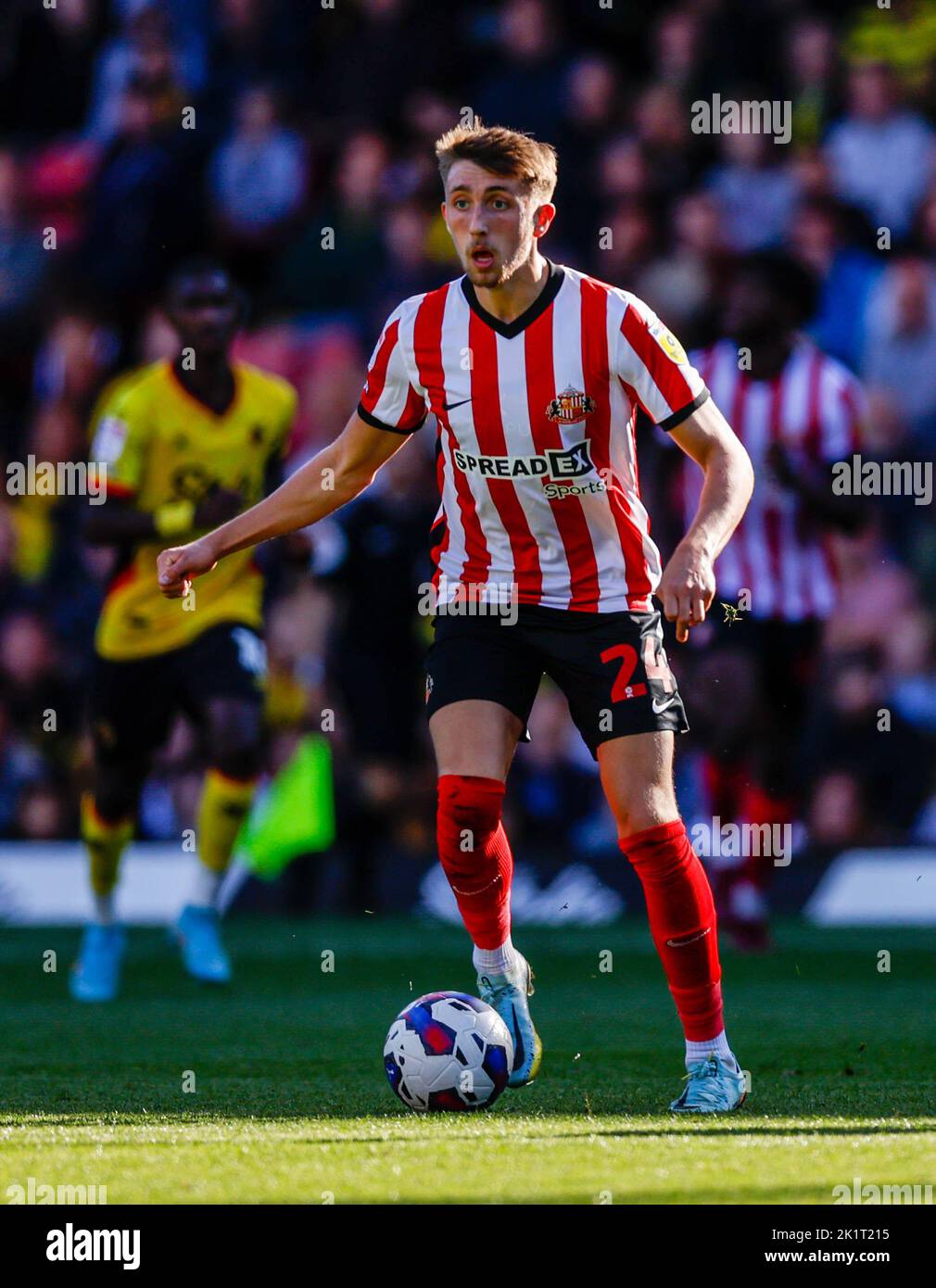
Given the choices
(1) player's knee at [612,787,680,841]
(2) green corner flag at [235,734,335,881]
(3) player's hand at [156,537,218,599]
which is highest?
(3) player's hand at [156,537,218,599]

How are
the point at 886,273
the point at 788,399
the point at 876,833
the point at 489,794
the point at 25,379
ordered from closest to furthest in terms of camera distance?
the point at 489,794 → the point at 788,399 → the point at 876,833 → the point at 886,273 → the point at 25,379

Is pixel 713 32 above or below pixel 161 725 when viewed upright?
above

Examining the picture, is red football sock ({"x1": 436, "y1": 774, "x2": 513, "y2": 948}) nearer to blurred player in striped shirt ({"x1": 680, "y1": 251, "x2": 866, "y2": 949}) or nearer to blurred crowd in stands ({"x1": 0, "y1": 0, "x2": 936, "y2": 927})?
blurred player in striped shirt ({"x1": 680, "y1": 251, "x2": 866, "y2": 949})

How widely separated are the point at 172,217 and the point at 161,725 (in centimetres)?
509

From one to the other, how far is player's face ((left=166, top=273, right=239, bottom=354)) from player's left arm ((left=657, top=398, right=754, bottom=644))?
11.0 feet

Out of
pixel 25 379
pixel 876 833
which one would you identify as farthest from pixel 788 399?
pixel 25 379

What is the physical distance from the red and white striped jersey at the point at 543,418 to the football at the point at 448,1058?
0.97 meters

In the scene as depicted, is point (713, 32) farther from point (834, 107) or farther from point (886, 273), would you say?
point (886, 273)

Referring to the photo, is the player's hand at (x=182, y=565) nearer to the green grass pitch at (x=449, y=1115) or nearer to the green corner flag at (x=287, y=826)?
the green grass pitch at (x=449, y=1115)

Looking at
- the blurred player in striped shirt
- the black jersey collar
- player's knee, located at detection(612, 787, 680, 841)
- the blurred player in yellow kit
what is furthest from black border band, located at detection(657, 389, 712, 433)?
the blurred player in striped shirt

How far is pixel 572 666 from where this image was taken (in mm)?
4910

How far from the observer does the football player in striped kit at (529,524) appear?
4738 millimetres

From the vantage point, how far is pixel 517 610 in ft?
16.5

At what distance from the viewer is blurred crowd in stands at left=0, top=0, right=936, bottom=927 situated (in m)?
10.2
